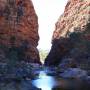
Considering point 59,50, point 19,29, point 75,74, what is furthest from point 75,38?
point 75,74

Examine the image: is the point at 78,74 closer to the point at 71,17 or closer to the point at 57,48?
the point at 57,48

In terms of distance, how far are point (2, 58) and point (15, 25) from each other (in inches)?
1843

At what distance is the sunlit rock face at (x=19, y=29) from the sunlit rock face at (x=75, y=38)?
11689mm

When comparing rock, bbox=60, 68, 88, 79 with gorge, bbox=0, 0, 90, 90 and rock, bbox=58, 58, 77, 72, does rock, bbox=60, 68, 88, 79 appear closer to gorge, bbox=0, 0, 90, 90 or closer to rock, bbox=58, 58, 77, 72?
A: gorge, bbox=0, 0, 90, 90

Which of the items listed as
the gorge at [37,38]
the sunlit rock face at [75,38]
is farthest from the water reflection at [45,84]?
the sunlit rock face at [75,38]

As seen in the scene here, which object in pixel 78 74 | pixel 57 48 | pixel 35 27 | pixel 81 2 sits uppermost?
pixel 81 2

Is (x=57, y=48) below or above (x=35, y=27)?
below

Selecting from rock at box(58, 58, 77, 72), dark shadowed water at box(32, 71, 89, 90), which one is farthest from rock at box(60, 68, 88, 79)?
dark shadowed water at box(32, 71, 89, 90)

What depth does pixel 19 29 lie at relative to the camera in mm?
166875

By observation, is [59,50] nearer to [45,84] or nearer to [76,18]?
[76,18]

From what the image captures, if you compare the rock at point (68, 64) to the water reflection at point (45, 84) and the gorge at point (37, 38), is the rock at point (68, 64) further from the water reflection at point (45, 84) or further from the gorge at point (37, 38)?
the water reflection at point (45, 84)

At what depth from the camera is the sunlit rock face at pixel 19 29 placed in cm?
14438

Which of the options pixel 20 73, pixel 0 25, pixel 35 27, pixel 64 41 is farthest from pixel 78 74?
pixel 35 27

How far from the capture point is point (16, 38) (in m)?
160
